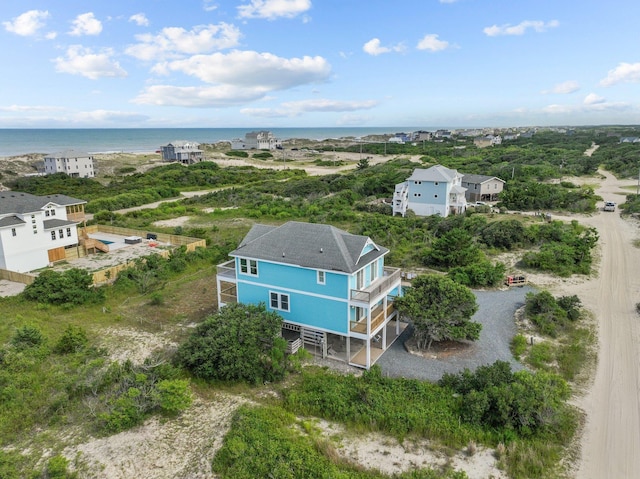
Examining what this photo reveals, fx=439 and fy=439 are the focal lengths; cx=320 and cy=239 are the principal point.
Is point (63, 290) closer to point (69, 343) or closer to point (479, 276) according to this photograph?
point (69, 343)

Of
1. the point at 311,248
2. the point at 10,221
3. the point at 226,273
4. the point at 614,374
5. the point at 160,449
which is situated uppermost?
the point at 10,221

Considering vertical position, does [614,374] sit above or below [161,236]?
below

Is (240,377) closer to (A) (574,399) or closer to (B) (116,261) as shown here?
(A) (574,399)

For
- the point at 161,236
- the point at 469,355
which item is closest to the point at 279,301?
the point at 469,355

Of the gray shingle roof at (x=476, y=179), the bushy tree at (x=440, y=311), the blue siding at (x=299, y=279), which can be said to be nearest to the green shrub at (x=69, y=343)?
the blue siding at (x=299, y=279)

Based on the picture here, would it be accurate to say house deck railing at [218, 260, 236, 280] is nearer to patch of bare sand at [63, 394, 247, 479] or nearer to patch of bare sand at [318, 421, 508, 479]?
patch of bare sand at [63, 394, 247, 479]

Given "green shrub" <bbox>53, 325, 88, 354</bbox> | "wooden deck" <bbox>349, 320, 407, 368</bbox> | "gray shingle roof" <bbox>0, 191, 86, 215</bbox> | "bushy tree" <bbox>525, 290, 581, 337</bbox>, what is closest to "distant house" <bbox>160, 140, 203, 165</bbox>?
"gray shingle roof" <bbox>0, 191, 86, 215</bbox>
